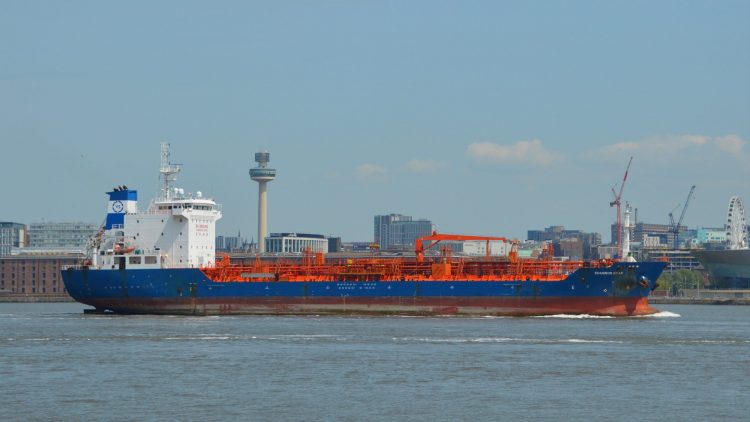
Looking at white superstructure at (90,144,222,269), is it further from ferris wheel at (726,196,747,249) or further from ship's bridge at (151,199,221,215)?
ferris wheel at (726,196,747,249)

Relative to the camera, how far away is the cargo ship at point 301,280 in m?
61.4

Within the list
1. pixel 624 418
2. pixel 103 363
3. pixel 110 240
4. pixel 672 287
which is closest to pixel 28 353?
pixel 103 363

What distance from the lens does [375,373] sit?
36.1 meters

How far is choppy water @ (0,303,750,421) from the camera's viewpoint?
2966cm

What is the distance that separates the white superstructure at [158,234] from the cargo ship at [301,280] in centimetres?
6

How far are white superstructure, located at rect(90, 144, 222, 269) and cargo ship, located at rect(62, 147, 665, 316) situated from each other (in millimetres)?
57

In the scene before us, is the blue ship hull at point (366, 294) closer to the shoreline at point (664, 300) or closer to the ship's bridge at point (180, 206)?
the ship's bridge at point (180, 206)

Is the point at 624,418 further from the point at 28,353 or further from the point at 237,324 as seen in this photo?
the point at 237,324

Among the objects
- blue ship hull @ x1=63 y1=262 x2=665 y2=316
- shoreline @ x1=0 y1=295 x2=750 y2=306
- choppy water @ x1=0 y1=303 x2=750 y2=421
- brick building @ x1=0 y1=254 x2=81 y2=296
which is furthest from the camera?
brick building @ x1=0 y1=254 x2=81 y2=296

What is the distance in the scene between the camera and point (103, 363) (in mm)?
38875

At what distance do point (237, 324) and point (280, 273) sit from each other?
9.66 m

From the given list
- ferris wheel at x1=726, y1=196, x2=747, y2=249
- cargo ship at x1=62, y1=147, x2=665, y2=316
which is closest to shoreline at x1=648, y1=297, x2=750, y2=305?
ferris wheel at x1=726, y1=196, x2=747, y2=249

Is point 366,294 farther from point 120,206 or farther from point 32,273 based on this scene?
point 32,273

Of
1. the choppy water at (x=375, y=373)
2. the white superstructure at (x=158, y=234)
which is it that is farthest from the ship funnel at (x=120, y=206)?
the choppy water at (x=375, y=373)
